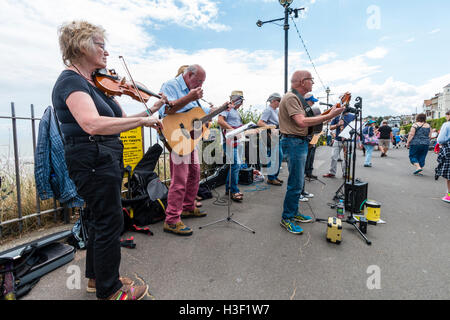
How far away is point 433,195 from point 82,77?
21.2 feet

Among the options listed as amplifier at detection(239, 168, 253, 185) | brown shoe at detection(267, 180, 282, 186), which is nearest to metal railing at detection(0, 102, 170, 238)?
amplifier at detection(239, 168, 253, 185)

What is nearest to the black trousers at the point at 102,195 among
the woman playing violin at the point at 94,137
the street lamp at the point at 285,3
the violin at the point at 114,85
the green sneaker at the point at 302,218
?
the woman playing violin at the point at 94,137

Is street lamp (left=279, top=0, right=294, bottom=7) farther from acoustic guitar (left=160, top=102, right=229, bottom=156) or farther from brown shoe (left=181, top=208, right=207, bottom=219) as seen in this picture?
brown shoe (left=181, top=208, right=207, bottom=219)

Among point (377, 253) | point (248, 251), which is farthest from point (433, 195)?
point (248, 251)

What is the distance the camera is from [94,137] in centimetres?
154

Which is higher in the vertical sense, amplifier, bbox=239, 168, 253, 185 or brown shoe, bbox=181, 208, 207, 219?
amplifier, bbox=239, 168, 253, 185

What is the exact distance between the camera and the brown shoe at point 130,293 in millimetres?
1725

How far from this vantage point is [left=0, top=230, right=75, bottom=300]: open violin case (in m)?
1.89

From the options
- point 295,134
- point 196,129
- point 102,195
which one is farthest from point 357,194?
point 102,195

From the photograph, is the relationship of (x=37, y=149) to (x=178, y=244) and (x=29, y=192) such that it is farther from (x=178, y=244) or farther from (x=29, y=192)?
(x=178, y=244)

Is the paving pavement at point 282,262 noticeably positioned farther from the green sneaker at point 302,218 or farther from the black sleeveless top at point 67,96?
the black sleeveless top at point 67,96
